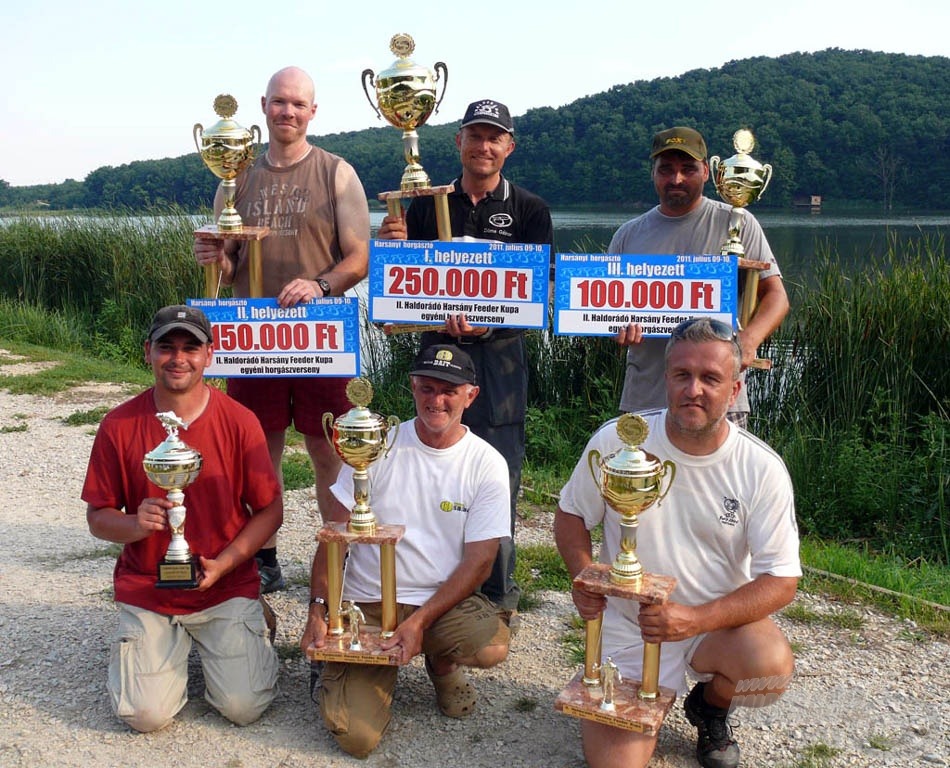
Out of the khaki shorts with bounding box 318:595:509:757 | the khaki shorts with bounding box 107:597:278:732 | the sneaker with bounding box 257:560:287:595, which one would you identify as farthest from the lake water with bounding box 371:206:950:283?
the khaki shorts with bounding box 107:597:278:732

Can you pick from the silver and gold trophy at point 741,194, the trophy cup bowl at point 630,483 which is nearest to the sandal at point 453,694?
the trophy cup bowl at point 630,483

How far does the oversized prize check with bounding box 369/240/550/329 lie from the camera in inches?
172

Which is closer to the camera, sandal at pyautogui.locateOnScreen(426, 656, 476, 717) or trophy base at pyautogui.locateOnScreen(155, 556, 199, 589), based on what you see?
trophy base at pyautogui.locateOnScreen(155, 556, 199, 589)

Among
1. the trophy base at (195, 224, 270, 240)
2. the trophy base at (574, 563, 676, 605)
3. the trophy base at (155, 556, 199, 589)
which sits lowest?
the trophy base at (155, 556, 199, 589)

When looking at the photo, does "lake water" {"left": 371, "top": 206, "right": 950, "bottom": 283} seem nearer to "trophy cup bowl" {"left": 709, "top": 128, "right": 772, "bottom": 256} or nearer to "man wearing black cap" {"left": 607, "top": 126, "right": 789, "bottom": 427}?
"man wearing black cap" {"left": 607, "top": 126, "right": 789, "bottom": 427}

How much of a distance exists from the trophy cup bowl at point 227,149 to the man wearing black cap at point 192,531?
798mm

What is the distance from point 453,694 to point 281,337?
70.4 inches

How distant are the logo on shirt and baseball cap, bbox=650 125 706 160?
68.2 inches

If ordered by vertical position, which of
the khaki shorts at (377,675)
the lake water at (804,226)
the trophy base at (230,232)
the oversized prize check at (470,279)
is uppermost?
the lake water at (804,226)

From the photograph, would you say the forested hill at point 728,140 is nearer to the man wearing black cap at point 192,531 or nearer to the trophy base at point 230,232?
the trophy base at point 230,232

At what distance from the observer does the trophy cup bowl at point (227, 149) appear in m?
4.39

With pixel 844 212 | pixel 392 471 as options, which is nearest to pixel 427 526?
pixel 392 471

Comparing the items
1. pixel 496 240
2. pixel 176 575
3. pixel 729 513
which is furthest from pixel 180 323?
pixel 729 513

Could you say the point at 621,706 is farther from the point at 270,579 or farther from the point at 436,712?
the point at 270,579
